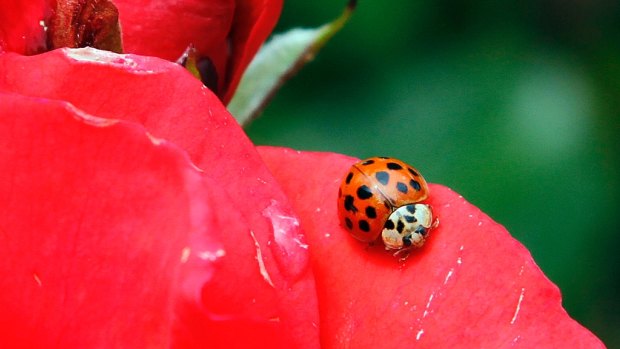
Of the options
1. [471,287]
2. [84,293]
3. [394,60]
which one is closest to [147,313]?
[84,293]

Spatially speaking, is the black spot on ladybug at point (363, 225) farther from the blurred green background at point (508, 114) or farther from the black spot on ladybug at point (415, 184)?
the blurred green background at point (508, 114)

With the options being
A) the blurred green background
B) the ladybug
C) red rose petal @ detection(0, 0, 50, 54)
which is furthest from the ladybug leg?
the blurred green background

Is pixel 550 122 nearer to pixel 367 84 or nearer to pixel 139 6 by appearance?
pixel 367 84

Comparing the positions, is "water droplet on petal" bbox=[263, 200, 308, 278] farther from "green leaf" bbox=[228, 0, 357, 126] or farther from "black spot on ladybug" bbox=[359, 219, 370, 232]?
"green leaf" bbox=[228, 0, 357, 126]

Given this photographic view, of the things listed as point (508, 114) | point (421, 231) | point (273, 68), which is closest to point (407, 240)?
point (421, 231)

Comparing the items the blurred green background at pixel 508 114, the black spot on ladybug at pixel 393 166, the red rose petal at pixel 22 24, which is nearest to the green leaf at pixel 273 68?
the black spot on ladybug at pixel 393 166
